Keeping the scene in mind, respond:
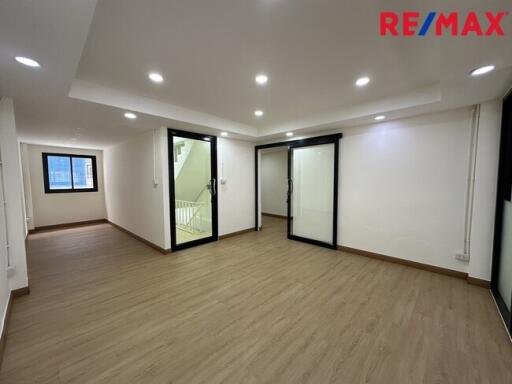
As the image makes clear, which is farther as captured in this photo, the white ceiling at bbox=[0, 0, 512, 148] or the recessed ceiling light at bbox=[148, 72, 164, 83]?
the recessed ceiling light at bbox=[148, 72, 164, 83]

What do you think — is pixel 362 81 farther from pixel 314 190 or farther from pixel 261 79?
pixel 314 190

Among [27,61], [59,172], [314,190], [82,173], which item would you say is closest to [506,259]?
[314,190]

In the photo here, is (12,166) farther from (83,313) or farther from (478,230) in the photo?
(478,230)

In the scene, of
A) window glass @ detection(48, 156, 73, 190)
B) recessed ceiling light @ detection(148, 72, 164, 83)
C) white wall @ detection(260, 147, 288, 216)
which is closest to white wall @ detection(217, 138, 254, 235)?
white wall @ detection(260, 147, 288, 216)

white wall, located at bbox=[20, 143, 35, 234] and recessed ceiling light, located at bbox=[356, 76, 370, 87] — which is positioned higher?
recessed ceiling light, located at bbox=[356, 76, 370, 87]

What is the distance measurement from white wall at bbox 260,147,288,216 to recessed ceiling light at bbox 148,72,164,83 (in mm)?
4770

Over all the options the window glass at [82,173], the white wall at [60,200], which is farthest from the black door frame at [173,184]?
the window glass at [82,173]

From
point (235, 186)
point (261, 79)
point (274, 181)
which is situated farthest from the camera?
point (274, 181)

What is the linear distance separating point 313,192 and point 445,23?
315 centimetres

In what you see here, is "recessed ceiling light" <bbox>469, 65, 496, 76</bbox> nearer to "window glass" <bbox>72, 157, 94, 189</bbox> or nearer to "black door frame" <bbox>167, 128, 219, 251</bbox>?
"black door frame" <bbox>167, 128, 219, 251</bbox>

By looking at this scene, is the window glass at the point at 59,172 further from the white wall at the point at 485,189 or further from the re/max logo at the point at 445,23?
the white wall at the point at 485,189

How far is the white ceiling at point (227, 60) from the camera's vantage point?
132 cm

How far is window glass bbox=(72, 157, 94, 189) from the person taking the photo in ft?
19.8

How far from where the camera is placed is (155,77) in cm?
226
